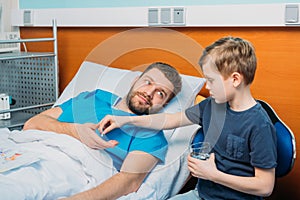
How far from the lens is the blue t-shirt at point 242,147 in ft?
4.73

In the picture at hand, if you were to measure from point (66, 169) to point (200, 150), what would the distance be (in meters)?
0.49

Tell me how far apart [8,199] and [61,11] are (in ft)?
4.43

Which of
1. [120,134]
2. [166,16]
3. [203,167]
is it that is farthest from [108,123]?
[166,16]

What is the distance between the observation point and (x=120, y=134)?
1761 mm

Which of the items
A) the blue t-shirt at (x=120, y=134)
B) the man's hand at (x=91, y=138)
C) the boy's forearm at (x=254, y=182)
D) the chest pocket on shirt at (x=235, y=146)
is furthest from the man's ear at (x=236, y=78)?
the man's hand at (x=91, y=138)

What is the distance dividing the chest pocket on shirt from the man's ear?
0.54 ft

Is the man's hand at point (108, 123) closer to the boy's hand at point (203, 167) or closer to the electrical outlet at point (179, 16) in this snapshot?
the boy's hand at point (203, 167)

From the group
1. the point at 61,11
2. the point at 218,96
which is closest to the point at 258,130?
the point at 218,96

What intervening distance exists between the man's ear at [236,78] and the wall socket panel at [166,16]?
0.73 metres

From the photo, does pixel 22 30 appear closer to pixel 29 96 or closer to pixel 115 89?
pixel 29 96

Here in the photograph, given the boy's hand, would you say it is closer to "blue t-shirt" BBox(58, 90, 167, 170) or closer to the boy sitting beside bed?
the boy sitting beside bed

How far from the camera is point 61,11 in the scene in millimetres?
2547

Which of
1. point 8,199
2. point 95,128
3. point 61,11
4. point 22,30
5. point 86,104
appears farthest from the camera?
point 22,30

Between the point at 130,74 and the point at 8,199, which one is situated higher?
the point at 130,74
